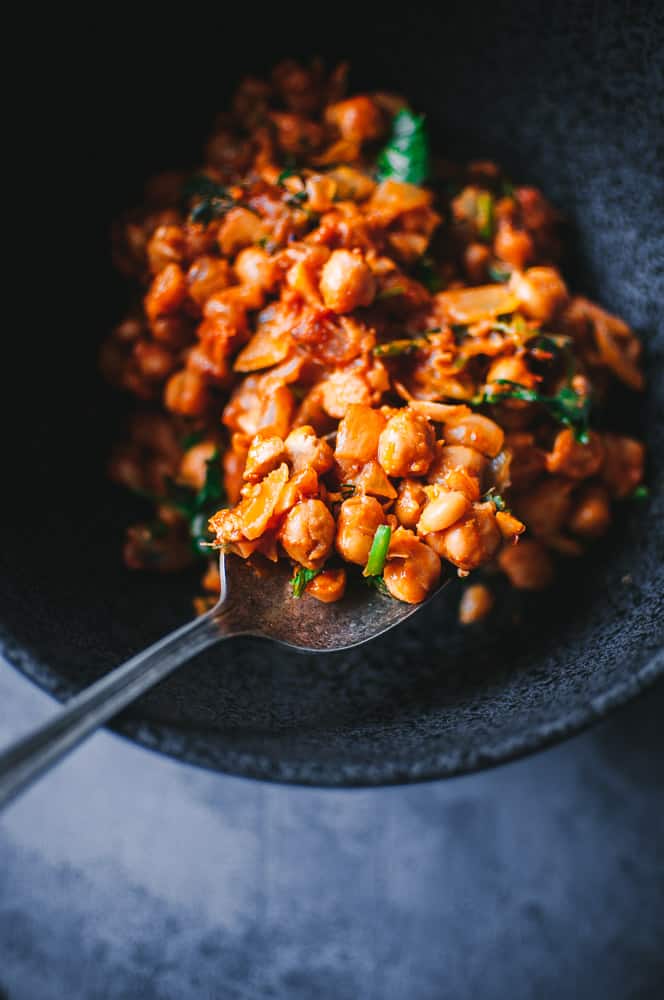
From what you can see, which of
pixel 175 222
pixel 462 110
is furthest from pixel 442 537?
pixel 462 110

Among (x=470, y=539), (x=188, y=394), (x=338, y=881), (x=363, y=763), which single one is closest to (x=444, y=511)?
(x=470, y=539)

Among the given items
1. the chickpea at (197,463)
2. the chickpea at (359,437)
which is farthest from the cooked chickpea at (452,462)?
the chickpea at (197,463)

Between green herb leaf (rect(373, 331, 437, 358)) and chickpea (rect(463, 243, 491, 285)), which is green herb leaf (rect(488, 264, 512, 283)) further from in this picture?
green herb leaf (rect(373, 331, 437, 358))

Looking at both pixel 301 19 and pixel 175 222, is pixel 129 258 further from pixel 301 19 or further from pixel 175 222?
pixel 301 19

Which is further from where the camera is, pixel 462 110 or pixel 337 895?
pixel 337 895

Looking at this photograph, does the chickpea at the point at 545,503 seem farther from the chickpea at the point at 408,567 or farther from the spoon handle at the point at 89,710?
the spoon handle at the point at 89,710

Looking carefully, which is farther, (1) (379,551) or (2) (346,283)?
(2) (346,283)

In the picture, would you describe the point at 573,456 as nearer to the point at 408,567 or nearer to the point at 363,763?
the point at 408,567
